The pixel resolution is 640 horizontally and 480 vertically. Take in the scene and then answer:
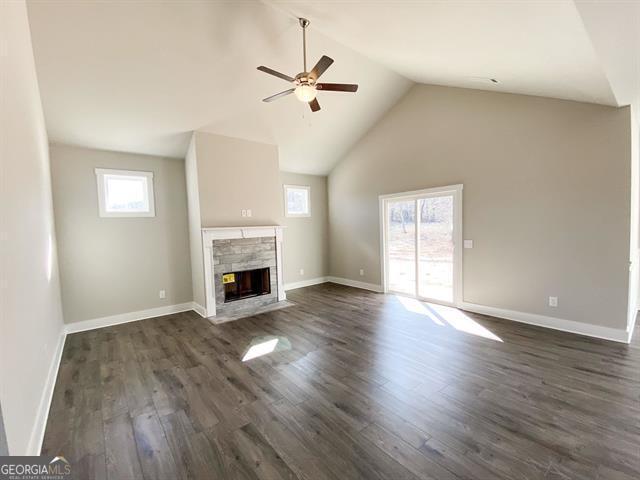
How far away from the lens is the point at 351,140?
6.07 meters

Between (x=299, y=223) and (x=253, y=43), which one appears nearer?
(x=253, y=43)

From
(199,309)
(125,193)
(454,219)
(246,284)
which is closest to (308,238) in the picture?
(246,284)

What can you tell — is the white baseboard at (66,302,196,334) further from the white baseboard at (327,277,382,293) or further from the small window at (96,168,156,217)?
the white baseboard at (327,277,382,293)

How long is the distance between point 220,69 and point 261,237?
2.72 m

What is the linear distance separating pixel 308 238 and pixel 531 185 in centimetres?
454

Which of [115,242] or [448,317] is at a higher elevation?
[115,242]

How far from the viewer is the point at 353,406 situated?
2219mm

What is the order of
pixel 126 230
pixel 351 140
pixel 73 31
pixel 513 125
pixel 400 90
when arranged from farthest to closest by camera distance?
pixel 351 140, pixel 400 90, pixel 126 230, pixel 513 125, pixel 73 31

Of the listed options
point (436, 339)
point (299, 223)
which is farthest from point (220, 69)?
Answer: point (436, 339)

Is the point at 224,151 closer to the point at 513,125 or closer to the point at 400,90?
the point at 400,90

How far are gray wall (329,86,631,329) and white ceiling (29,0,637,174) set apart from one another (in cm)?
35

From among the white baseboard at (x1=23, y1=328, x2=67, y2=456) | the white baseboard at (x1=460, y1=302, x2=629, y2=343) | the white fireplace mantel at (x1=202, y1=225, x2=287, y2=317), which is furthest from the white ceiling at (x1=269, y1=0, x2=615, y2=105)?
the white baseboard at (x1=23, y1=328, x2=67, y2=456)

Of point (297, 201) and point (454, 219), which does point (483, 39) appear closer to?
point (454, 219)

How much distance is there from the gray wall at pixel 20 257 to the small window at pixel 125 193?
179cm
